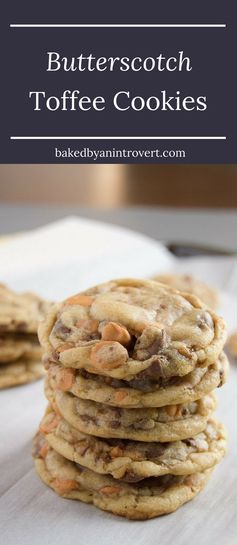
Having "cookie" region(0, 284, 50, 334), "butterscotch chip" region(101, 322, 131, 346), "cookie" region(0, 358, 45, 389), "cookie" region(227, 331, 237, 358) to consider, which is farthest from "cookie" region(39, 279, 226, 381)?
"cookie" region(227, 331, 237, 358)

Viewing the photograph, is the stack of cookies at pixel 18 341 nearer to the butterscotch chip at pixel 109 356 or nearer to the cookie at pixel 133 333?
the cookie at pixel 133 333

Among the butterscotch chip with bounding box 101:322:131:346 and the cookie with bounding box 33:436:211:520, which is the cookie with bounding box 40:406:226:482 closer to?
the cookie with bounding box 33:436:211:520

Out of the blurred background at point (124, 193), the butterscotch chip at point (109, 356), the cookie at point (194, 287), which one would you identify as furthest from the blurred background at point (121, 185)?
the butterscotch chip at point (109, 356)

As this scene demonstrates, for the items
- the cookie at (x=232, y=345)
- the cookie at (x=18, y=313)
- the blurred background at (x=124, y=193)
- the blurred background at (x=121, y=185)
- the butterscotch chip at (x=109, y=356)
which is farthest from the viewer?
the blurred background at (x=121, y=185)

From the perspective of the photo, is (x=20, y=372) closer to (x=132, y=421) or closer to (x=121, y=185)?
(x=132, y=421)

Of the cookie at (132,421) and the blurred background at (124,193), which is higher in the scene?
the cookie at (132,421)

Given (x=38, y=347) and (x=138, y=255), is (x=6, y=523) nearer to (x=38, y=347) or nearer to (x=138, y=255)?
(x=38, y=347)

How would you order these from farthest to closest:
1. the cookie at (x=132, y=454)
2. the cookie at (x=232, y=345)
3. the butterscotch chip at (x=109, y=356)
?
the cookie at (x=232, y=345) → the cookie at (x=132, y=454) → the butterscotch chip at (x=109, y=356)
